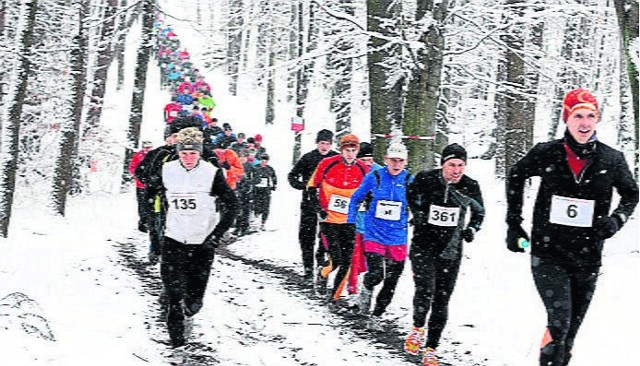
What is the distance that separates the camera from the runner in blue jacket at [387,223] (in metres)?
8.74

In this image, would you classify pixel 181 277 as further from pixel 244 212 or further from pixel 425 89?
pixel 244 212

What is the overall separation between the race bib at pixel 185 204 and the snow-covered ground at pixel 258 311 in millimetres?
1261

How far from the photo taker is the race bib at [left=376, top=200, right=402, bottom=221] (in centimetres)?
872

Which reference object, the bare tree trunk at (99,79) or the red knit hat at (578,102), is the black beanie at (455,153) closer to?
the red knit hat at (578,102)

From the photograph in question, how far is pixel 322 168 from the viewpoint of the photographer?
1023cm

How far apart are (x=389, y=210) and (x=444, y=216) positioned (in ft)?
3.84

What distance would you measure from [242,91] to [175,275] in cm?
4745

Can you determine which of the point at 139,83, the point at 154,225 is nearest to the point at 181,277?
the point at 154,225

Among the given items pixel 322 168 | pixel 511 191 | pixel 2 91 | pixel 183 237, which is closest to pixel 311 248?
pixel 322 168

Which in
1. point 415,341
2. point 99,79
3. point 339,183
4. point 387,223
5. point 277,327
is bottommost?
point 277,327

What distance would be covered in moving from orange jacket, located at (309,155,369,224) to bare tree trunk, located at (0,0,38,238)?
5.56 m

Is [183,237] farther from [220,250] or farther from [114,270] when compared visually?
[220,250]

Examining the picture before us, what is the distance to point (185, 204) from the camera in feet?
23.7

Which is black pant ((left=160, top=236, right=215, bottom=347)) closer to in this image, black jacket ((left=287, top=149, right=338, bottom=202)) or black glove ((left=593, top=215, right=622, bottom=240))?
black glove ((left=593, top=215, right=622, bottom=240))
